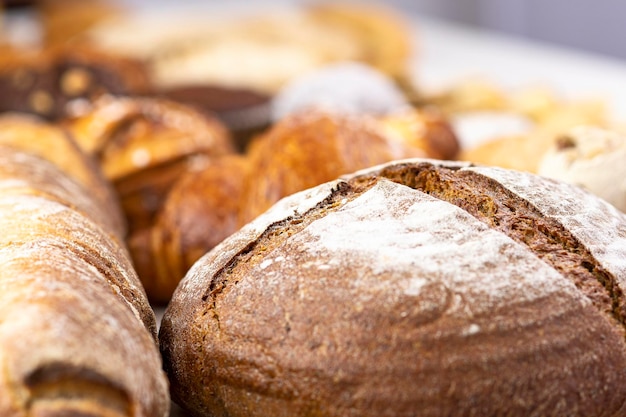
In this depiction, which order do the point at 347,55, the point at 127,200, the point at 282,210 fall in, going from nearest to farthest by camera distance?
the point at 282,210, the point at 127,200, the point at 347,55

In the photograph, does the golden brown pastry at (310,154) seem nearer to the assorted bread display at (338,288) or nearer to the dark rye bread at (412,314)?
the assorted bread display at (338,288)

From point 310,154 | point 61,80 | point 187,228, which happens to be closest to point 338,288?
point 310,154

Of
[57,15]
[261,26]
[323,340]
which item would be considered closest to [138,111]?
[323,340]

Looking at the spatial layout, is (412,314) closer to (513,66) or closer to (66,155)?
(66,155)

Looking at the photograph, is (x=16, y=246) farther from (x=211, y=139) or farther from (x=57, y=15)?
(x=57, y=15)

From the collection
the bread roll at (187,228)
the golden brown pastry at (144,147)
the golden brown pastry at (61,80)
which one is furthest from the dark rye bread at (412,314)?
the golden brown pastry at (61,80)
